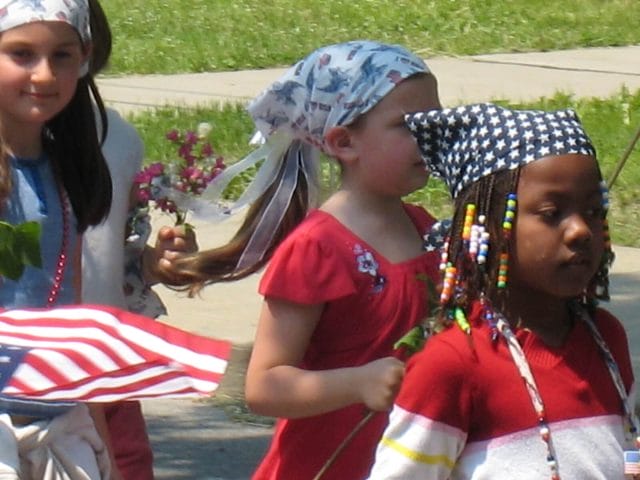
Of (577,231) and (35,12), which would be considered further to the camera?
(35,12)

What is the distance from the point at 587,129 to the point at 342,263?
6.57 meters

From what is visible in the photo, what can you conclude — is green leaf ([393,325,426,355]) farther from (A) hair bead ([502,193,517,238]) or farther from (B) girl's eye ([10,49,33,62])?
(B) girl's eye ([10,49,33,62])

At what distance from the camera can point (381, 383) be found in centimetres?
268

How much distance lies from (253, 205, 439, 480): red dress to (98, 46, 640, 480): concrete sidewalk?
2030 millimetres

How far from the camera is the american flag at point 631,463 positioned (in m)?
2.61

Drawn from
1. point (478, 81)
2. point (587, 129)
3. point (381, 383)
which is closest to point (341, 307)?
point (381, 383)

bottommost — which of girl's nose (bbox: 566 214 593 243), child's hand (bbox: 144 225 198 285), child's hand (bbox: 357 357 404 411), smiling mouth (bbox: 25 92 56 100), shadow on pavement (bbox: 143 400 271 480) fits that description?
shadow on pavement (bbox: 143 400 271 480)

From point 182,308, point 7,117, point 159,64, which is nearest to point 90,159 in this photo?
point 7,117

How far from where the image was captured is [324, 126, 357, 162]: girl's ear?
3357 mm

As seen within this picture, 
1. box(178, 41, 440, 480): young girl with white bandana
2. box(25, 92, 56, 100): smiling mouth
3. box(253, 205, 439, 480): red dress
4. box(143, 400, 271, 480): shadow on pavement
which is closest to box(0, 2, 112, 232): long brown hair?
box(25, 92, 56, 100): smiling mouth

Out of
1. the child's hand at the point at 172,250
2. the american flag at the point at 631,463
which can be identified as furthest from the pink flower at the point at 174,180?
the american flag at the point at 631,463

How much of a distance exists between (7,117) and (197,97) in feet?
25.7

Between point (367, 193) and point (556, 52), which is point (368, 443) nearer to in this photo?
point (367, 193)

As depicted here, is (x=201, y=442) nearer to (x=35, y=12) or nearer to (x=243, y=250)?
(x=243, y=250)
